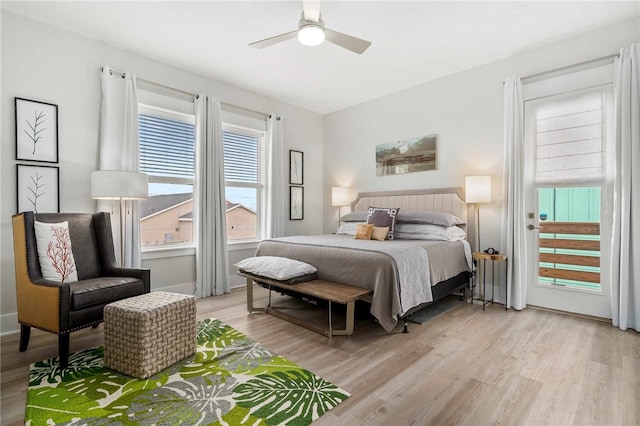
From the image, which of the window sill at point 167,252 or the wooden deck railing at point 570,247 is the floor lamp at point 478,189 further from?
the window sill at point 167,252

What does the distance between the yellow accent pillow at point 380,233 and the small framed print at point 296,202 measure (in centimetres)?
191

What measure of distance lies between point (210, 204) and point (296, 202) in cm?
170

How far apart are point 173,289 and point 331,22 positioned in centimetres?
355

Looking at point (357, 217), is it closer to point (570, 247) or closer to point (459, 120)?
point (459, 120)

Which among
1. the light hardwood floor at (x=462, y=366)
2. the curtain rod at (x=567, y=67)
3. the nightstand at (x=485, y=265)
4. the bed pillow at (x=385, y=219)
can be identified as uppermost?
the curtain rod at (x=567, y=67)

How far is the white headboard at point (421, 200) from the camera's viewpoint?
4.16 metres

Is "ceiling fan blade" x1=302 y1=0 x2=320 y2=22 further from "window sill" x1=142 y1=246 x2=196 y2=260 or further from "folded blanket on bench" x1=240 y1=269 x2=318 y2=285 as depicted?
"window sill" x1=142 y1=246 x2=196 y2=260

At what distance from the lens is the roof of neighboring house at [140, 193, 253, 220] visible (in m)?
3.82

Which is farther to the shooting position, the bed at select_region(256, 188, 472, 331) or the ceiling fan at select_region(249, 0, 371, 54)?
the bed at select_region(256, 188, 472, 331)

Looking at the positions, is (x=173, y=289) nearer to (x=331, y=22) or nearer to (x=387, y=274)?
(x=387, y=274)

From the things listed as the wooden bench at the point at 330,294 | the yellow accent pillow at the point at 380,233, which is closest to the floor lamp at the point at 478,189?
the yellow accent pillow at the point at 380,233

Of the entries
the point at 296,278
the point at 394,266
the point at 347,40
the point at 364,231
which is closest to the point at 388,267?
the point at 394,266

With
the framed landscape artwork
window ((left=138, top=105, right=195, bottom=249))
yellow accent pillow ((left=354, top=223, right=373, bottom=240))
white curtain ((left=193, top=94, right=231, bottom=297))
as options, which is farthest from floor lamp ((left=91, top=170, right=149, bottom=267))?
the framed landscape artwork

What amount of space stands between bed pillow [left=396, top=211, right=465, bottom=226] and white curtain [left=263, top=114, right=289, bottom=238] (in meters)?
1.96
